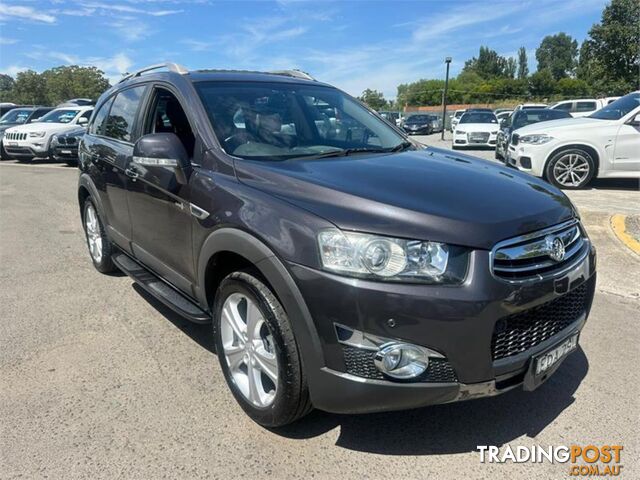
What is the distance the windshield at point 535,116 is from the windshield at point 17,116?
55.8ft

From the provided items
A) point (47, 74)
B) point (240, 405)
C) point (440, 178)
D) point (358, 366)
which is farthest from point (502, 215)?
point (47, 74)

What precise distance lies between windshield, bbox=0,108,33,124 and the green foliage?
4833cm

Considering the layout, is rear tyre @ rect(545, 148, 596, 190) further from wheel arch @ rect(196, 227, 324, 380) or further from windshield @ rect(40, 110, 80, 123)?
windshield @ rect(40, 110, 80, 123)

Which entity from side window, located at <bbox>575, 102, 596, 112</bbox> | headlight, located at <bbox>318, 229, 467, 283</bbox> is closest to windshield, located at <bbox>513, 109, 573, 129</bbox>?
side window, located at <bbox>575, 102, 596, 112</bbox>

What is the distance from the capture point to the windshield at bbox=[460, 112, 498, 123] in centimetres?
1881

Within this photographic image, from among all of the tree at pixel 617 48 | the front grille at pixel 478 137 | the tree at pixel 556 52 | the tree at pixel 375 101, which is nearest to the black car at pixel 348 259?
the front grille at pixel 478 137

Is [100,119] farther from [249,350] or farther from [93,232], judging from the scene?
[249,350]

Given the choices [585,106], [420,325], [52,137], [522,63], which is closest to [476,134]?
[585,106]

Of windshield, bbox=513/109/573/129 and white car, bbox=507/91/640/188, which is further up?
windshield, bbox=513/109/573/129

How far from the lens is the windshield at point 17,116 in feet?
61.1

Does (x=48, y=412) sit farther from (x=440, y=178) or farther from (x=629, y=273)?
(x=629, y=273)

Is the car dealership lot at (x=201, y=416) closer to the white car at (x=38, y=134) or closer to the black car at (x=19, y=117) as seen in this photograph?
the white car at (x=38, y=134)

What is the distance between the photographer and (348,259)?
2.08 metres

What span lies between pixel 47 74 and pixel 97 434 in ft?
268
